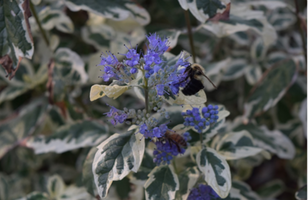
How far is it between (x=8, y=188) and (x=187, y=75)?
113 cm

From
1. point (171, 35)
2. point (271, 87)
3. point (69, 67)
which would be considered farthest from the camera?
point (271, 87)

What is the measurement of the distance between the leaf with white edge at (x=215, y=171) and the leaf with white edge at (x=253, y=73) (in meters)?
0.76

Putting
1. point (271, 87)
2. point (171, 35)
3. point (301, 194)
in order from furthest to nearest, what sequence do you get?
point (271, 87) < point (171, 35) < point (301, 194)

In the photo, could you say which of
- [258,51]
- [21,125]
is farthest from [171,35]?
[21,125]

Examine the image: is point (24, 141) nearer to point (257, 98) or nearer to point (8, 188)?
point (8, 188)

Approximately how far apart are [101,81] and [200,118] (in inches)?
32.1

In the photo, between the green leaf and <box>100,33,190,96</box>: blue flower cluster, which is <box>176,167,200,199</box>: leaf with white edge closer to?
<box>100,33,190,96</box>: blue flower cluster

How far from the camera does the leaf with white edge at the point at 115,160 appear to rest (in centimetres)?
80

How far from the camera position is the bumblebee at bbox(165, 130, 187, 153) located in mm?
869

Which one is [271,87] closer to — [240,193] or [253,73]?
[253,73]

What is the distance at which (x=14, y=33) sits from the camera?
3.25 ft

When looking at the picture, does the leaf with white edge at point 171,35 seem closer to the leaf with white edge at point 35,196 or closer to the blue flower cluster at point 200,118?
the blue flower cluster at point 200,118

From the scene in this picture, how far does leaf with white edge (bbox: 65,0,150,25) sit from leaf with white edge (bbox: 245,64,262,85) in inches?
25.6

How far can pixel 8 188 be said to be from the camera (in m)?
1.48
